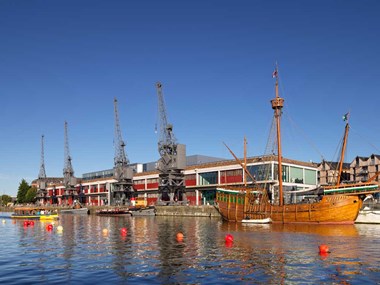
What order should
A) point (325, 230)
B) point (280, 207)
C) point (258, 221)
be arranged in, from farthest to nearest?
point (280, 207)
point (258, 221)
point (325, 230)

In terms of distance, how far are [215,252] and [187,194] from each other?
9005 centimetres

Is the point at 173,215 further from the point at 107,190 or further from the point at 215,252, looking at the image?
the point at 215,252

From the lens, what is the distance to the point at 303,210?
6462cm

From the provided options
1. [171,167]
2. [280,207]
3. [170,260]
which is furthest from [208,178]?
[170,260]

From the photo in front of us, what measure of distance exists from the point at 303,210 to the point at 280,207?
13.8 ft

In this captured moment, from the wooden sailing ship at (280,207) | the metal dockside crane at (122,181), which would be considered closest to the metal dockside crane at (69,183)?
the metal dockside crane at (122,181)

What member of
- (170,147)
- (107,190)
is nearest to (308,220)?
(170,147)

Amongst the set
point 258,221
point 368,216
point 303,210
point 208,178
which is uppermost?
point 208,178

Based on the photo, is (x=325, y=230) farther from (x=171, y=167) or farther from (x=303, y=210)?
(x=171, y=167)

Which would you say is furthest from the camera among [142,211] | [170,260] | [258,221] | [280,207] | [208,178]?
[208,178]

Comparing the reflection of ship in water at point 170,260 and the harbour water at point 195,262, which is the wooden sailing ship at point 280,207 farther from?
the reflection of ship in water at point 170,260

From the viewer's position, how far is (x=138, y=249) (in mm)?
35781

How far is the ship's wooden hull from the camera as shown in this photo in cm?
6228

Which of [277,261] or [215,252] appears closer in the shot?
[277,261]
